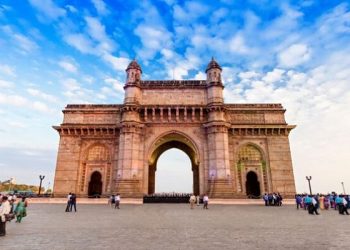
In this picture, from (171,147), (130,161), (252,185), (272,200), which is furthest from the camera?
(171,147)

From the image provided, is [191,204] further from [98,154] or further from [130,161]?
[98,154]

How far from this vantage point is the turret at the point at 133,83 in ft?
96.7

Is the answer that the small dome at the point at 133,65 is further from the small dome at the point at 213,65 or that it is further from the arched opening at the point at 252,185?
the arched opening at the point at 252,185

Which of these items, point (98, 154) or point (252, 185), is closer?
point (98, 154)

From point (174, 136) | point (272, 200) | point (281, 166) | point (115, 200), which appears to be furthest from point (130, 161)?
point (281, 166)

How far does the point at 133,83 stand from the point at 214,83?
956 cm

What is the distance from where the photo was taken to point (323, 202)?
68.3 feet

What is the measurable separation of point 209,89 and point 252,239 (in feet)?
80.4

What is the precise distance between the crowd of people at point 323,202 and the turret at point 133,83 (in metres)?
19.2

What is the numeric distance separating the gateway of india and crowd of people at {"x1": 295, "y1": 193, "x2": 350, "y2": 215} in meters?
6.80

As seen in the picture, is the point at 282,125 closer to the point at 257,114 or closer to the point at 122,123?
the point at 257,114

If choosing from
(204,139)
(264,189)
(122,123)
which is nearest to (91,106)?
(122,123)

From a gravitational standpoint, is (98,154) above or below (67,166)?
above

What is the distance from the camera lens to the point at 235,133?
30172 millimetres
